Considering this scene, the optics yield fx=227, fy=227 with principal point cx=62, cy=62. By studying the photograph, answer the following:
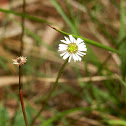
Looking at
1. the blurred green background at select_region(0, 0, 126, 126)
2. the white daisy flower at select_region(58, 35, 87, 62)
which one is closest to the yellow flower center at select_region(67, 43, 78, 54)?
the white daisy flower at select_region(58, 35, 87, 62)

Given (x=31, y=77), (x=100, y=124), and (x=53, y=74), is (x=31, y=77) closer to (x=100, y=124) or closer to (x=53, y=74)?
(x=53, y=74)

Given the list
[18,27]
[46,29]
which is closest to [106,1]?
[46,29]

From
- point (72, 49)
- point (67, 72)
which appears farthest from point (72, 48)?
point (67, 72)

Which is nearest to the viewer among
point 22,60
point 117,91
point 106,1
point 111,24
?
point 22,60

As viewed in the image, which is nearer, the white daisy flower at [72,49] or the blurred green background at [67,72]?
the white daisy flower at [72,49]

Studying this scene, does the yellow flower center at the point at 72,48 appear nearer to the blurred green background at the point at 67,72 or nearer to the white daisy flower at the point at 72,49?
the white daisy flower at the point at 72,49

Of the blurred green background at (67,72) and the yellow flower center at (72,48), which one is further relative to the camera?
the blurred green background at (67,72)

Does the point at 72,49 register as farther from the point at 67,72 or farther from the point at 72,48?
the point at 67,72

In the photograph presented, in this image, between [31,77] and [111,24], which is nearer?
[31,77]

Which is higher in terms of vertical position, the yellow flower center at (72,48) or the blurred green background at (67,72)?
the blurred green background at (67,72)

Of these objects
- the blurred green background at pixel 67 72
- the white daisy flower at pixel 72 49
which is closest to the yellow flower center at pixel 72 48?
the white daisy flower at pixel 72 49

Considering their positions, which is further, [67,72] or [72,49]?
[67,72]
